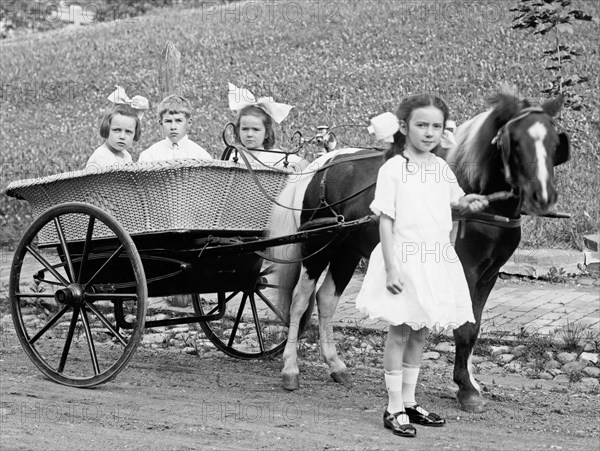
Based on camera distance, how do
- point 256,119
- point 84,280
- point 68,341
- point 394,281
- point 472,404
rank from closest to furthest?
point 394,281 < point 472,404 < point 68,341 < point 84,280 < point 256,119

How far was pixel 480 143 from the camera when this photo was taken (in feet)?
17.2

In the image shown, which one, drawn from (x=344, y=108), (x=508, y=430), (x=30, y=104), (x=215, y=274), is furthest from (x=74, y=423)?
(x=30, y=104)

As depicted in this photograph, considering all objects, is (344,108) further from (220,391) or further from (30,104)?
(220,391)

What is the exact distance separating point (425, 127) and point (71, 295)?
8.36 feet

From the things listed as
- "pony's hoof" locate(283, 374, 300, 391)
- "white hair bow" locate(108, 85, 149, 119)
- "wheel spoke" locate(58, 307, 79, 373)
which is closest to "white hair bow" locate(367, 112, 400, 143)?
"pony's hoof" locate(283, 374, 300, 391)

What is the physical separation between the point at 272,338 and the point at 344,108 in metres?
9.27

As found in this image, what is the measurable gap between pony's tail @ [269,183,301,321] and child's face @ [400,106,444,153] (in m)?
1.33

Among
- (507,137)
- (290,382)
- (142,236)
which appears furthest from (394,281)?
(142,236)

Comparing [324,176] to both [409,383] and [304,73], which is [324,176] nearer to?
[409,383]

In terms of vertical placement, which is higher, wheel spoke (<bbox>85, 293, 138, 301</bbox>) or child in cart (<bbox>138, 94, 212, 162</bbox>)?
child in cart (<bbox>138, 94, 212, 162</bbox>)

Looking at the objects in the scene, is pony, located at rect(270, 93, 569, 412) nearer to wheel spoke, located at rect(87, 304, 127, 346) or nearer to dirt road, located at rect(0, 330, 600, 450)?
dirt road, located at rect(0, 330, 600, 450)

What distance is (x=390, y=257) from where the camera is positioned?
4832mm

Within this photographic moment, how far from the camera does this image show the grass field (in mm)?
14352

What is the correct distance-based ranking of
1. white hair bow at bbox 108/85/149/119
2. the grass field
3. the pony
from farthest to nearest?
the grass field < white hair bow at bbox 108/85/149/119 < the pony
